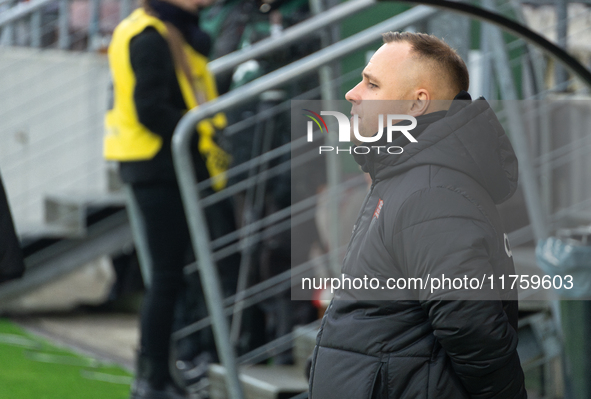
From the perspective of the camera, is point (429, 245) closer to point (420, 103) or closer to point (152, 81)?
point (420, 103)

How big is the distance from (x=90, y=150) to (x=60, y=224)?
79 cm

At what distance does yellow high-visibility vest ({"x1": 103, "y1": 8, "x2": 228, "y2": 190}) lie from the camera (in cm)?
299

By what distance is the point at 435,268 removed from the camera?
3.93 ft

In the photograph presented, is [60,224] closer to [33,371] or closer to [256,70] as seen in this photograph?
[33,371]

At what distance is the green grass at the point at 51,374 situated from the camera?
11.4 feet

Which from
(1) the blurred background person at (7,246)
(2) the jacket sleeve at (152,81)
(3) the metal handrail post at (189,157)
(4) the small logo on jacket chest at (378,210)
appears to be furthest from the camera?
(2) the jacket sleeve at (152,81)

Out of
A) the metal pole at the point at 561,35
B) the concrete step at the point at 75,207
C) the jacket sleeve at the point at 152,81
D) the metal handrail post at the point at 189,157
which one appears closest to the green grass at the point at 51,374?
the concrete step at the point at 75,207

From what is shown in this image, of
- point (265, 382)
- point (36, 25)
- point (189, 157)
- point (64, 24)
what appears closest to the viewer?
point (189, 157)

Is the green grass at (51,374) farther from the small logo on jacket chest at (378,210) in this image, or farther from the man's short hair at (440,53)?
the man's short hair at (440,53)

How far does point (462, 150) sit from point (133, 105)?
6.43ft

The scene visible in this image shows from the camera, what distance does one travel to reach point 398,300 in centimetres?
127

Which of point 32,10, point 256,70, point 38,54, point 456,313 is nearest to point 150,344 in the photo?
point 256,70

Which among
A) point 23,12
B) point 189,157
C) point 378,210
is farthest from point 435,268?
point 23,12

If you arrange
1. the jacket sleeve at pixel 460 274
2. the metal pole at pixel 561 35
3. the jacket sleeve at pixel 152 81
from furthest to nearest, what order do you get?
the metal pole at pixel 561 35 < the jacket sleeve at pixel 152 81 < the jacket sleeve at pixel 460 274
